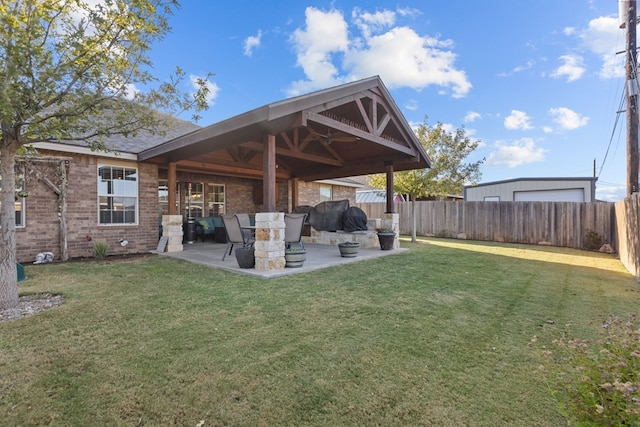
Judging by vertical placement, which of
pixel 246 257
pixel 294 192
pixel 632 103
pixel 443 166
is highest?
pixel 632 103

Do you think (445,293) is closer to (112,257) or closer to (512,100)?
(112,257)

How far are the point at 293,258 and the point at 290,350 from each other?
11.0 feet

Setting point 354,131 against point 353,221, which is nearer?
point 354,131

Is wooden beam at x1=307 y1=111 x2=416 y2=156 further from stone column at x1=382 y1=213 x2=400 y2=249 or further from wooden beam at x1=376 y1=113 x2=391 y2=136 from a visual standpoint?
stone column at x1=382 y1=213 x2=400 y2=249

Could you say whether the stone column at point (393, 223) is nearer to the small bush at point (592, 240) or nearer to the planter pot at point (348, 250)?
the planter pot at point (348, 250)

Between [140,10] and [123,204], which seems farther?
[123,204]

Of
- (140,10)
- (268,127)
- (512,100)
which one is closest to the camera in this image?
(140,10)

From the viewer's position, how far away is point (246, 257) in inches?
235

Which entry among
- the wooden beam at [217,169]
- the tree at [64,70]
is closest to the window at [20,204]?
the wooden beam at [217,169]

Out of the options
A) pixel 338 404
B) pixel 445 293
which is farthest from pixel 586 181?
pixel 338 404

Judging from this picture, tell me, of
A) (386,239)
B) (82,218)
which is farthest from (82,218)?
(386,239)

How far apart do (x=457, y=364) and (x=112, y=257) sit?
8.30 m

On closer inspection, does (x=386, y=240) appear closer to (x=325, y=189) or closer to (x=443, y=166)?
(x=443, y=166)

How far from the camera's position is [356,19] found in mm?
10445
